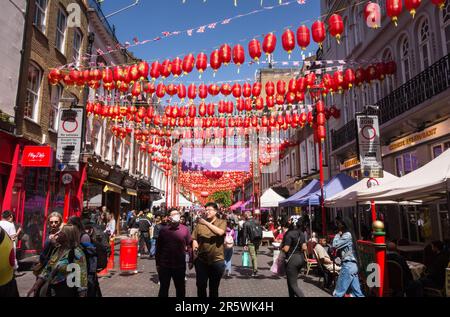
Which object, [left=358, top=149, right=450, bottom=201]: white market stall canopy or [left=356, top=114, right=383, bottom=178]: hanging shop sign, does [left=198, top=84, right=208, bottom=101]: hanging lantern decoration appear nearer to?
[left=356, top=114, right=383, bottom=178]: hanging shop sign

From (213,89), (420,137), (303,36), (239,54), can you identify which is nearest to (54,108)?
(213,89)

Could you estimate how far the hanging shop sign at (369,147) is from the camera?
1006 cm

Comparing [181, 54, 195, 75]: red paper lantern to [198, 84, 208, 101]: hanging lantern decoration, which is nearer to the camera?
[181, 54, 195, 75]: red paper lantern

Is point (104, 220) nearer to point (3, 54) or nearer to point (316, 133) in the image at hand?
point (3, 54)

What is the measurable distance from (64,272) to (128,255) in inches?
253

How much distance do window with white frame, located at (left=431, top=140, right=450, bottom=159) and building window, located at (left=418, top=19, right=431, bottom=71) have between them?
121 inches

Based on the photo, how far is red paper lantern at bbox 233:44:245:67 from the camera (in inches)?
373

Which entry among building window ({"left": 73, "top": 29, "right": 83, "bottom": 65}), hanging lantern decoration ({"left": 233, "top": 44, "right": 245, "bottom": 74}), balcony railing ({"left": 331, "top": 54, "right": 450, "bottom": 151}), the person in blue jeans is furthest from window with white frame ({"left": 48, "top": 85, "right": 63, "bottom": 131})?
balcony railing ({"left": 331, "top": 54, "right": 450, "bottom": 151})

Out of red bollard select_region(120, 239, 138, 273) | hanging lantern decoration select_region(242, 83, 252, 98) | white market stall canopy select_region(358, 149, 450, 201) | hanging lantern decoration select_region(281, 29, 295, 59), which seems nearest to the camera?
white market stall canopy select_region(358, 149, 450, 201)

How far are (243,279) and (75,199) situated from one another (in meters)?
11.0

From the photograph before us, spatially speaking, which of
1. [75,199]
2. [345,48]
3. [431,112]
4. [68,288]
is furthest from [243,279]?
[345,48]

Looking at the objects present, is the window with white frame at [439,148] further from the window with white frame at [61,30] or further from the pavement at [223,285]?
A: the window with white frame at [61,30]

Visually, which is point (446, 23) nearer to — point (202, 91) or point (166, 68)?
point (202, 91)
